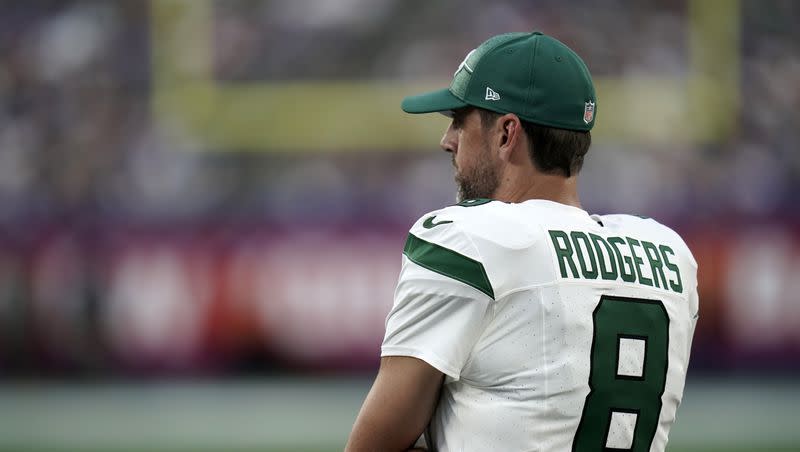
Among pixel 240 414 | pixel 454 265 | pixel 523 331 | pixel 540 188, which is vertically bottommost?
pixel 240 414

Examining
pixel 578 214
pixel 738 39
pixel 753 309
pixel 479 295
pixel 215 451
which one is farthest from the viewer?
pixel 738 39

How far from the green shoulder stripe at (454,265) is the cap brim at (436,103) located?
33cm

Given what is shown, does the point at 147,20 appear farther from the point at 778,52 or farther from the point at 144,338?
the point at 778,52

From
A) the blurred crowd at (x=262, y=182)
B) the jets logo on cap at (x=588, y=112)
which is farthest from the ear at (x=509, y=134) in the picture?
the blurred crowd at (x=262, y=182)

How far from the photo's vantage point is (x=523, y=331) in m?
1.81

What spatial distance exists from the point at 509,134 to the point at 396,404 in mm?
517

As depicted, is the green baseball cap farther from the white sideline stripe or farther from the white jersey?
the white sideline stripe

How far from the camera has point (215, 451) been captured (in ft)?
19.1

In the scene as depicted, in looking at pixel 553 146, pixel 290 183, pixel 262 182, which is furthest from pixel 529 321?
pixel 262 182

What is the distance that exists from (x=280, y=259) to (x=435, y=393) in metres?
6.55

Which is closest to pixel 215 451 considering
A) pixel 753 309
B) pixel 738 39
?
pixel 753 309

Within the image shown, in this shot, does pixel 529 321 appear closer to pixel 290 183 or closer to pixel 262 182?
pixel 290 183

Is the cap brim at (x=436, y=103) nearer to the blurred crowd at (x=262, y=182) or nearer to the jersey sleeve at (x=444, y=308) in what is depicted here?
the jersey sleeve at (x=444, y=308)

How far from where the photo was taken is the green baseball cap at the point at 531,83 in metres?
1.96
